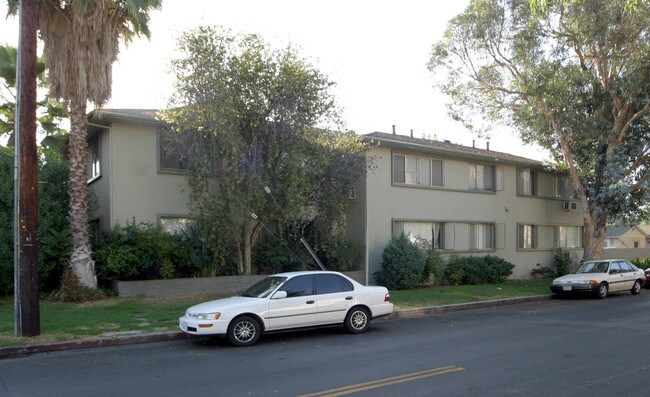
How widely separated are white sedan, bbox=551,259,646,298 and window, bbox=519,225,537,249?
7198 mm

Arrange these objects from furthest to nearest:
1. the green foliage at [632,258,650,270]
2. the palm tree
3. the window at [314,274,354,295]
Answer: the green foliage at [632,258,650,270], the palm tree, the window at [314,274,354,295]

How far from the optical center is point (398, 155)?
77.6 ft

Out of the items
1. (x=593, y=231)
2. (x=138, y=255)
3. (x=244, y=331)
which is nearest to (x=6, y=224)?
(x=138, y=255)

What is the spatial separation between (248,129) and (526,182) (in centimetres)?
1679

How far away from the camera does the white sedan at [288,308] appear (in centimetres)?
1070

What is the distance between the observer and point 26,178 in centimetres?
1088

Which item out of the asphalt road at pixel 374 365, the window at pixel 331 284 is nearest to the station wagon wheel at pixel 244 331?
the asphalt road at pixel 374 365

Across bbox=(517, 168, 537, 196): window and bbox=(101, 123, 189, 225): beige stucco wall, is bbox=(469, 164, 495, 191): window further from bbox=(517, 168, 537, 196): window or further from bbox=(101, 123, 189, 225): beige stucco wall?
bbox=(101, 123, 189, 225): beige stucco wall

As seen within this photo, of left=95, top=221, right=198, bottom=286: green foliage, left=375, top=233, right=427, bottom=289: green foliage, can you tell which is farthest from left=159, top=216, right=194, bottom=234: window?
left=375, top=233, right=427, bottom=289: green foliage

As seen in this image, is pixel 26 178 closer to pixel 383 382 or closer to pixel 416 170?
pixel 383 382

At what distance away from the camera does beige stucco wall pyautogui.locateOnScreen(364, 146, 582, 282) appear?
22.7 meters

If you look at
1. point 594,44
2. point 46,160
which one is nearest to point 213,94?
point 46,160

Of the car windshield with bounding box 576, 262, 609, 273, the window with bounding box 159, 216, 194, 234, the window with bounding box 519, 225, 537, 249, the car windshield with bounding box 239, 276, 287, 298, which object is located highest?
the window with bounding box 159, 216, 194, 234

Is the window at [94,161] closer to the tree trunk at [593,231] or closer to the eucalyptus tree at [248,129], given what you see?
the eucalyptus tree at [248,129]
